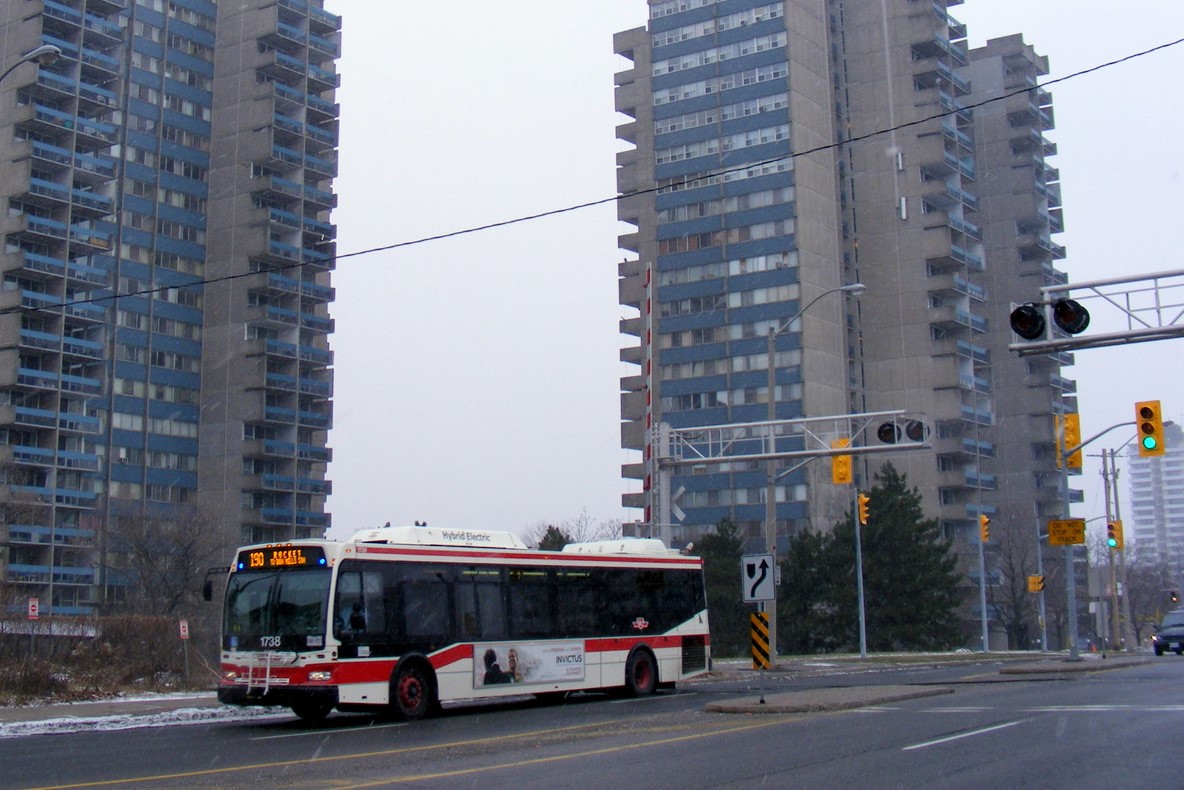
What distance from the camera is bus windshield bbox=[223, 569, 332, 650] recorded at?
20.8 m

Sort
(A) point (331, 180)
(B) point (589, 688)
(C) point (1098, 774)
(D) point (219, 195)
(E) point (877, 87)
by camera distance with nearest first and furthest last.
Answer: (C) point (1098, 774)
(B) point (589, 688)
(D) point (219, 195)
(A) point (331, 180)
(E) point (877, 87)

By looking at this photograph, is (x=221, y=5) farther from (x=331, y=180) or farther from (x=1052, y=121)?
(x=1052, y=121)

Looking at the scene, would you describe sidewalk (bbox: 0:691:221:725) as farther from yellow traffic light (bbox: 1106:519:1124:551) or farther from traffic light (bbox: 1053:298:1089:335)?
yellow traffic light (bbox: 1106:519:1124:551)

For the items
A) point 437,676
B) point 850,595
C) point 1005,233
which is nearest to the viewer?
point 437,676

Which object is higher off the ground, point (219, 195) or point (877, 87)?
point (877, 87)

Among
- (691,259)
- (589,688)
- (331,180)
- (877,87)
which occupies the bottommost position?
(589,688)

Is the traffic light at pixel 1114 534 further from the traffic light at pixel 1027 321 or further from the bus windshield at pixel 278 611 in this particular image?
the bus windshield at pixel 278 611

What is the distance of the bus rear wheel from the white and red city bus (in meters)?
0.03

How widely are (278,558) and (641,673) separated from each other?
28.6 ft

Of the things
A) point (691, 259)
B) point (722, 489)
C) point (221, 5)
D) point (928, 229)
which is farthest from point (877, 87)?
point (221, 5)

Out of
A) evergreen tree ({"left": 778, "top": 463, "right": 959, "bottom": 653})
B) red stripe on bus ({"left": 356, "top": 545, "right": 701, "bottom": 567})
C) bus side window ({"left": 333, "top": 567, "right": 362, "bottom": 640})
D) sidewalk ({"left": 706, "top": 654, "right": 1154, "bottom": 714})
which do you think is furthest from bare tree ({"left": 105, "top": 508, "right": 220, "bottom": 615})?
sidewalk ({"left": 706, "top": 654, "right": 1154, "bottom": 714})

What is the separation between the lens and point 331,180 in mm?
104438

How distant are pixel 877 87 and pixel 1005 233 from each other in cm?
1986

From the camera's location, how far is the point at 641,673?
26.9 m
